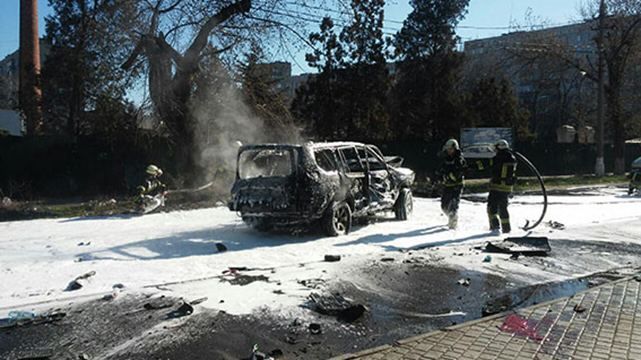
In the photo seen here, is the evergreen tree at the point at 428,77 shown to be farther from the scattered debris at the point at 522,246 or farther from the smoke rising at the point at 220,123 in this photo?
the scattered debris at the point at 522,246

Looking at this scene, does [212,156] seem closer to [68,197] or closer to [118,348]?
[68,197]

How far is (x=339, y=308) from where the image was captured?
20.0 ft

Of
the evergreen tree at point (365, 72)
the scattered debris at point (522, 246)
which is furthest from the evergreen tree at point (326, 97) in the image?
the scattered debris at point (522, 246)

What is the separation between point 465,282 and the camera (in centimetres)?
744

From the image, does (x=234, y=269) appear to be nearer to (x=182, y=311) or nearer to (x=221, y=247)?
(x=221, y=247)

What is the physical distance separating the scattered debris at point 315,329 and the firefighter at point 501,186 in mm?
6828

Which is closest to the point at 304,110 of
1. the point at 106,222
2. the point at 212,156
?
the point at 212,156

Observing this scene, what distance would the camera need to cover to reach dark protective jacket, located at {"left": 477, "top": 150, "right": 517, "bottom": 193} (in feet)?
37.1

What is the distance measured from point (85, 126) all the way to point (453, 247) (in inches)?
656

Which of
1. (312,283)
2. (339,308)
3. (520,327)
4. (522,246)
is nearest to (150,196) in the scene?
(312,283)

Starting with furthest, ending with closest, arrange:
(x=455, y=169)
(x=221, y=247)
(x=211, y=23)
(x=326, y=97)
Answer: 1. (x=326, y=97)
2. (x=211, y=23)
3. (x=455, y=169)
4. (x=221, y=247)

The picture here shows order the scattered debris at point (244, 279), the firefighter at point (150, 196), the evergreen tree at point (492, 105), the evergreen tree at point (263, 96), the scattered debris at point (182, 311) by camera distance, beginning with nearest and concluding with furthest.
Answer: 1. the scattered debris at point (182, 311)
2. the scattered debris at point (244, 279)
3. the firefighter at point (150, 196)
4. the evergreen tree at point (263, 96)
5. the evergreen tree at point (492, 105)

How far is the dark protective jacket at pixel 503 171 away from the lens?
1131cm

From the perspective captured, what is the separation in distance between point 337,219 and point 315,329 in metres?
5.21
